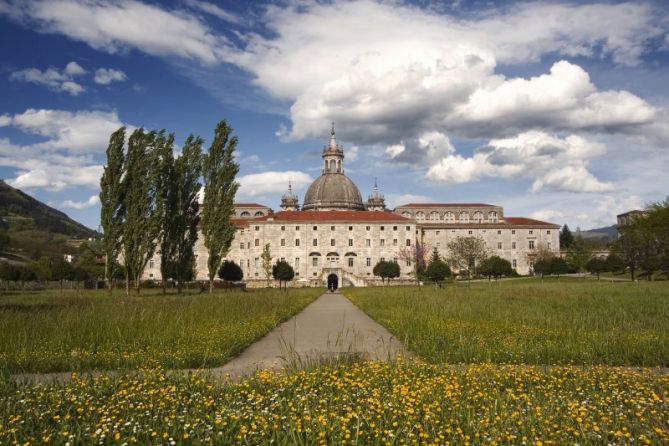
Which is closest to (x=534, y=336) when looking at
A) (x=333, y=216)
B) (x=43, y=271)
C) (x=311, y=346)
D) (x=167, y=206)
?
(x=311, y=346)

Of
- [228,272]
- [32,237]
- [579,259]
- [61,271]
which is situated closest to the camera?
[228,272]

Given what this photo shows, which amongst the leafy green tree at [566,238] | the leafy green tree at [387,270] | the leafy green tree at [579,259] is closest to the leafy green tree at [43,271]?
the leafy green tree at [387,270]

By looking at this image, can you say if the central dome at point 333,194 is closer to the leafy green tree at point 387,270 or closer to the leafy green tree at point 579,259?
the leafy green tree at point 387,270

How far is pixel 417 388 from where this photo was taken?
616 centimetres

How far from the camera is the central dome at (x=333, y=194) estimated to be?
10231 centimetres

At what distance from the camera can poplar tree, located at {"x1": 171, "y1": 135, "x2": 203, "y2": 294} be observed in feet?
130

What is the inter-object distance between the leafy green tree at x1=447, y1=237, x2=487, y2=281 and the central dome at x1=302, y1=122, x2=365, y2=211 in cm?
2488

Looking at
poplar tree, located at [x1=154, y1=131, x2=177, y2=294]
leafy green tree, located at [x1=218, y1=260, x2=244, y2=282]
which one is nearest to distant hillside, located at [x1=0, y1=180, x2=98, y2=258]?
leafy green tree, located at [x1=218, y1=260, x2=244, y2=282]

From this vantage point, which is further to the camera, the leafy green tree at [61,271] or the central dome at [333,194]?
the central dome at [333,194]

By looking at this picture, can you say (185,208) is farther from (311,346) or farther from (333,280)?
(333,280)

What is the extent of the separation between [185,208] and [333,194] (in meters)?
64.1

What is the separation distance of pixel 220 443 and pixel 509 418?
112 inches

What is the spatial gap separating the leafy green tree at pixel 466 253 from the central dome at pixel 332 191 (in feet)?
81.6

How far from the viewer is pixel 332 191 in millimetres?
103375
